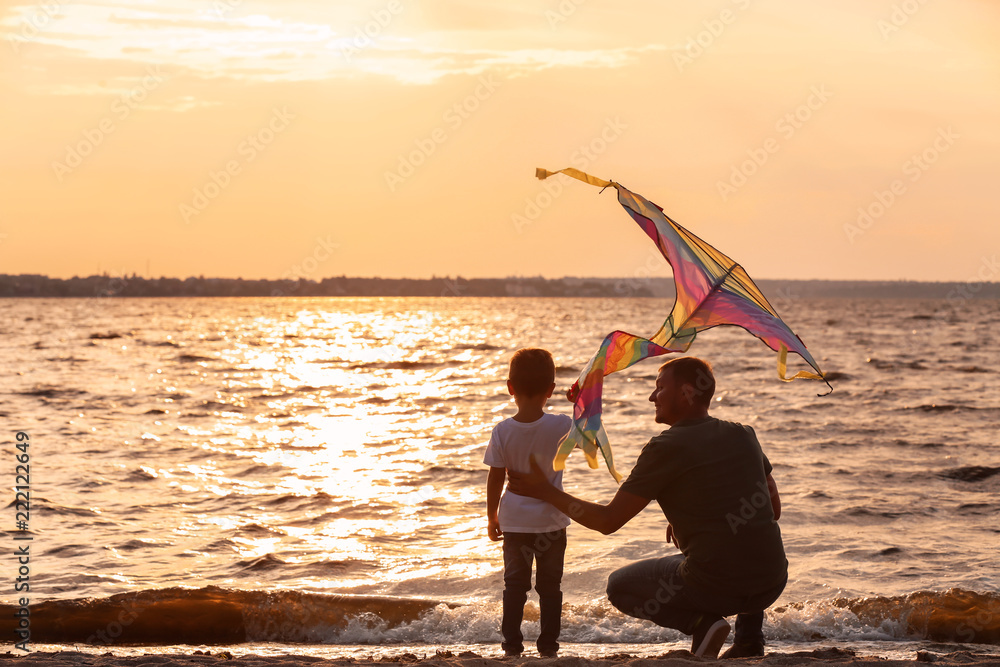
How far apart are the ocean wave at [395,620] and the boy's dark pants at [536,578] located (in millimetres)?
1509

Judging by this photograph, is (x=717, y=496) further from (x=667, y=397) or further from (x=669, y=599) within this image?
(x=669, y=599)

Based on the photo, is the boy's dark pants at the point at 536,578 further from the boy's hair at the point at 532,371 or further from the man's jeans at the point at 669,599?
Answer: the boy's hair at the point at 532,371

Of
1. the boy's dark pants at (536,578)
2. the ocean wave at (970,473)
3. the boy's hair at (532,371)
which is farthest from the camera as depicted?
the ocean wave at (970,473)

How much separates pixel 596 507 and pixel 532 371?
91 cm

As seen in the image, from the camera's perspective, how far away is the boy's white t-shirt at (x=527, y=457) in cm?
502

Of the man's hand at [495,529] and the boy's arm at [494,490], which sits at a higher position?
the boy's arm at [494,490]

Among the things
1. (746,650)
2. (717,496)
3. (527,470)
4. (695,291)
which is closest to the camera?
(717,496)

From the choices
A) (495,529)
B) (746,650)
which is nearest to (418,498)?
(495,529)

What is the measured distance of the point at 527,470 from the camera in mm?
5043

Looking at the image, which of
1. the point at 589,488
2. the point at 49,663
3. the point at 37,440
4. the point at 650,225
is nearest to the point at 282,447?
the point at 37,440

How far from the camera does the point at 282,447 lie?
15.1 metres

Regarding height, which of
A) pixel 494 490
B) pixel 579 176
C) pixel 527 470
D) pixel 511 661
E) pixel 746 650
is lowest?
pixel 511 661

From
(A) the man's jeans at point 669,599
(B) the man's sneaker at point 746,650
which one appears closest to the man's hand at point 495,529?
(A) the man's jeans at point 669,599

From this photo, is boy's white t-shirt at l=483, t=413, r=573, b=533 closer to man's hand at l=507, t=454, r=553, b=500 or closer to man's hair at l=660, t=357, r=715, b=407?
man's hand at l=507, t=454, r=553, b=500
